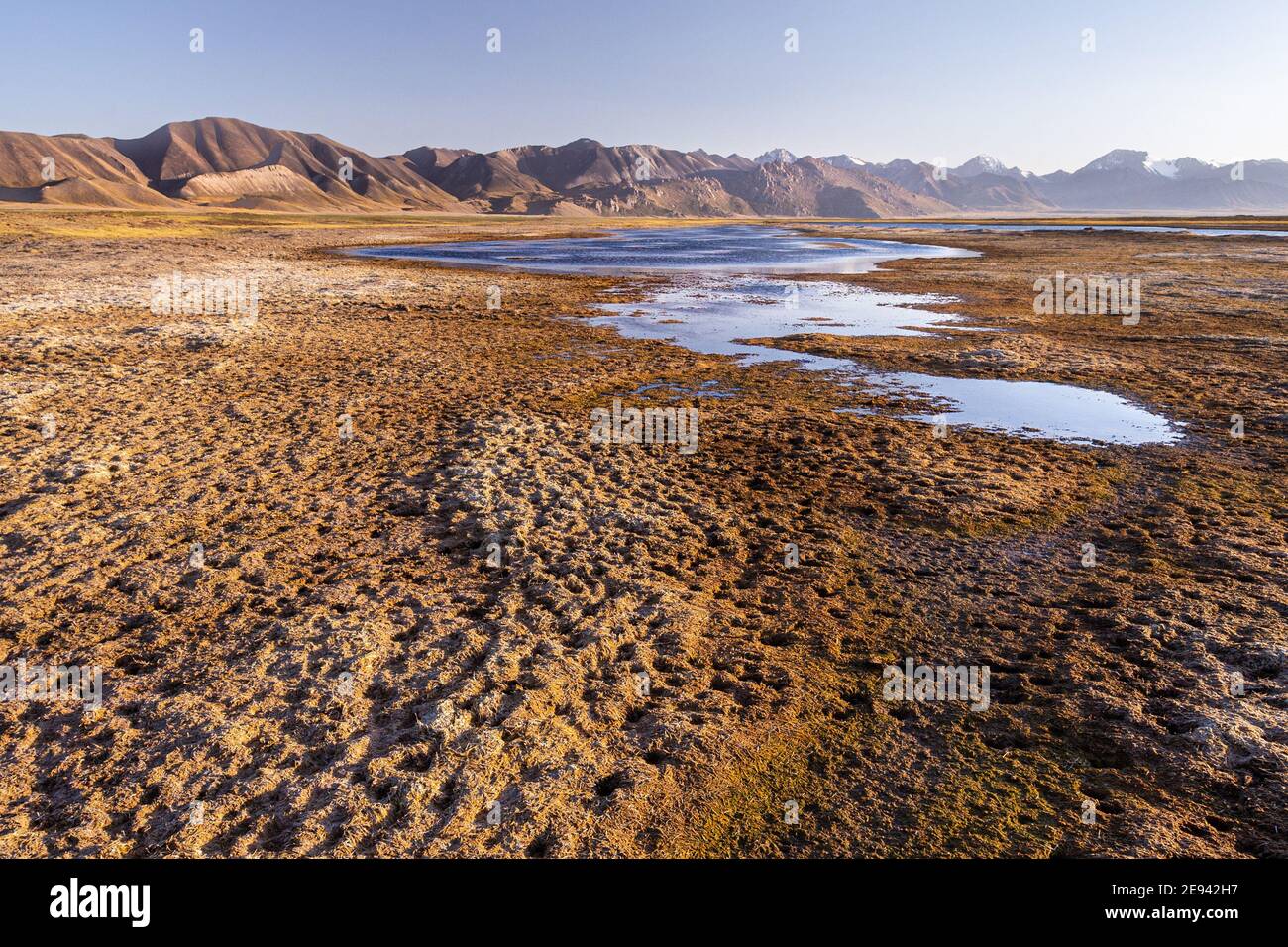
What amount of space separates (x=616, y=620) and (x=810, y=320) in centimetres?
1967

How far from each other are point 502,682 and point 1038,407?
489 inches

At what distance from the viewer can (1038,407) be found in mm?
14039

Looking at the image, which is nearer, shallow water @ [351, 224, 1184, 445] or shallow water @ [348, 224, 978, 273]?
shallow water @ [351, 224, 1184, 445]

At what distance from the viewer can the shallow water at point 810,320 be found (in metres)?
13.2

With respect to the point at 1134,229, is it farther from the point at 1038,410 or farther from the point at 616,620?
the point at 616,620

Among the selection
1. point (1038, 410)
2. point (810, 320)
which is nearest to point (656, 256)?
point (810, 320)

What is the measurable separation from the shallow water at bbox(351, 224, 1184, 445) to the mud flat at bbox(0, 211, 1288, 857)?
0.86 meters

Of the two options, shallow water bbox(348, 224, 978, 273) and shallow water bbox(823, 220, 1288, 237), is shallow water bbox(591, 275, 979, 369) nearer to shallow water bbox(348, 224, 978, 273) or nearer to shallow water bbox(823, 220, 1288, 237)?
shallow water bbox(348, 224, 978, 273)

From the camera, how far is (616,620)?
6668 mm

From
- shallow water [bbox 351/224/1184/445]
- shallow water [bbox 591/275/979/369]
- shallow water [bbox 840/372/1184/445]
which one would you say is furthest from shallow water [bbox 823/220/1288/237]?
shallow water [bbox 840/372/1184/445]

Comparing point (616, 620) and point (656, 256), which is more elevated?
point (656, 256)

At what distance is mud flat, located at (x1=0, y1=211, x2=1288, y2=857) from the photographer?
447 cm

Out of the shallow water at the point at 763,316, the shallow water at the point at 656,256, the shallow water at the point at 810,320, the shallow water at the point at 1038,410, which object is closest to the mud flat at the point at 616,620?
the shallow water at the point at 1038,410

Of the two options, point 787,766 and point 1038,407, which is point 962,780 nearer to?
point 787,766
